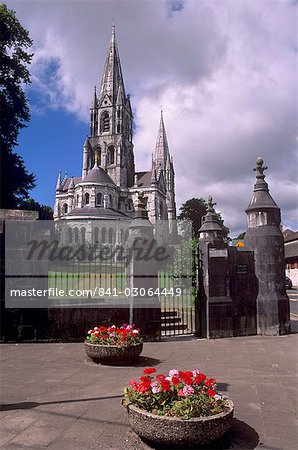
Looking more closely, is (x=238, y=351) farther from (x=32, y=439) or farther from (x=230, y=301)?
(x=32, y=439)

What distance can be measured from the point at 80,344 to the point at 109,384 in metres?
4.04

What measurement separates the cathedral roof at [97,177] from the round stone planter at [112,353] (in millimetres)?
70559

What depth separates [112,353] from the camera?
24.2ft

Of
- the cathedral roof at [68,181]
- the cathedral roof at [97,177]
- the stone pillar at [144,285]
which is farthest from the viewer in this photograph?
the cathedral roof at [68,181]

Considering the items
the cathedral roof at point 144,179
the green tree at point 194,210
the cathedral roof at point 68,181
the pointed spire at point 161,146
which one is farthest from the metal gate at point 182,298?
the pointed spire at point 161,146

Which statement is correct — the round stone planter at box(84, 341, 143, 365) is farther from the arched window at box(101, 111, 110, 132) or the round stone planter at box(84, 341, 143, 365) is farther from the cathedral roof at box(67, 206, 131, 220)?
the arched window at box(101, 111, 110, 132)

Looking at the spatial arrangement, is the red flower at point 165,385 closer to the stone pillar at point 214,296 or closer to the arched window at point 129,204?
the stone pillar at point 214,296

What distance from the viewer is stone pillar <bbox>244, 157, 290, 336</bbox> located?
448 inches

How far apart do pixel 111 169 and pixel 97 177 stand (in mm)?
9463

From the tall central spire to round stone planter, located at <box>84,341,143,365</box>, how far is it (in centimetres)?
9016

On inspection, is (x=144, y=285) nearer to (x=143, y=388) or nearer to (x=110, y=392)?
(x=110, y=392)

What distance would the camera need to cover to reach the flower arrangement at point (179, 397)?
12.6ft

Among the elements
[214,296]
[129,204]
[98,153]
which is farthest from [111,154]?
[214,296]

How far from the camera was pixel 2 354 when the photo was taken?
852cm
